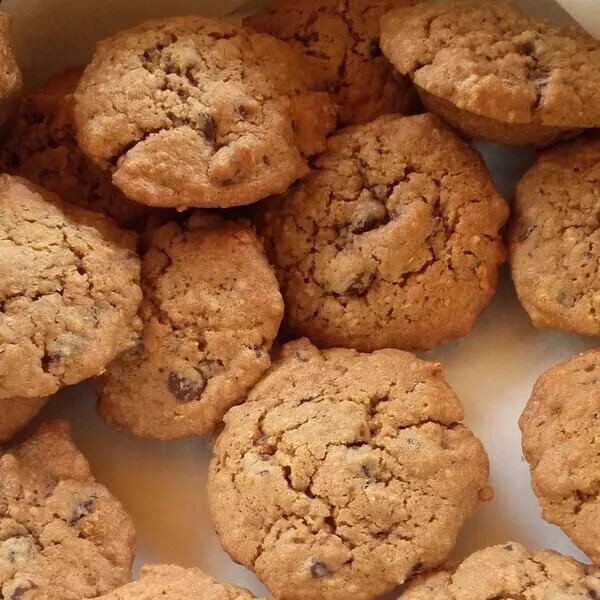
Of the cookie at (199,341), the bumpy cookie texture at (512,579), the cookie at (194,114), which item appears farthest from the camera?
the cookie at (199,341)

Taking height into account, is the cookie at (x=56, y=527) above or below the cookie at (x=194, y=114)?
below

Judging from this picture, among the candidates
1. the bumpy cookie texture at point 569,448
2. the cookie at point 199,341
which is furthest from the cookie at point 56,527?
the bumpy cookie texture at point 569,448

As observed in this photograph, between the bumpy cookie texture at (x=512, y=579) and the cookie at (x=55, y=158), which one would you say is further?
the cookie at (x=55, y=158)

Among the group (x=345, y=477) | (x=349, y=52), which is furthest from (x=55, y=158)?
(x=345, y=477)

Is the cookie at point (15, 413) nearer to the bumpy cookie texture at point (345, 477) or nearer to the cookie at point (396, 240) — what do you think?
the bumpy cookie texture at point (345, 477)

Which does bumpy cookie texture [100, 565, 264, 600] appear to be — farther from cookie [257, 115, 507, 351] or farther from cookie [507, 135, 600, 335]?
cookie [507, 135, 600, 335]

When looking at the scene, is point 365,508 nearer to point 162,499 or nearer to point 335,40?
point 162,499

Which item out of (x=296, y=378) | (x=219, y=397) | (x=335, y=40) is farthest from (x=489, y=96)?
(x=219, y=397)

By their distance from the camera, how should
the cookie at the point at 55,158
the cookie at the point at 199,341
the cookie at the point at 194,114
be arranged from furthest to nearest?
the cookie at the point at 55,158 < the cookie at the point at 199,341 < the cookie at the point at 194,114
